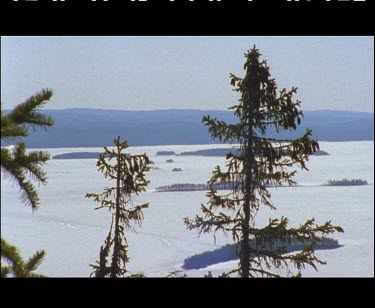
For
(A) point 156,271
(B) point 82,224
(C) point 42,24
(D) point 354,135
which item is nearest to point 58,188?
(B) point 82,224

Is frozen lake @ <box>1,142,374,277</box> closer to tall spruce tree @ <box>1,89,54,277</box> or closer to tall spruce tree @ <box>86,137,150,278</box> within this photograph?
tall spruce tree @ <box>86,137,150,278</box>

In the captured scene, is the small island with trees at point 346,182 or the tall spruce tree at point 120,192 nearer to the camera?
the tall spruce tree at point 120,192

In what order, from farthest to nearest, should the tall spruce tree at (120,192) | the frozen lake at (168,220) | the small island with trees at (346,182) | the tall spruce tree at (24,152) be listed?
1. the small island with trees at (346,182)
2. the frozen lake at (168,220)
3. the tall spruce tree at (120,192)
4. the tall spruce tree at (24,152)

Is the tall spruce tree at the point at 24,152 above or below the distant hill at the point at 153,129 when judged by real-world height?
below

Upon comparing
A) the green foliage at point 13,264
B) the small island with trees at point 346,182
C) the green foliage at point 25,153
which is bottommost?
the green foliage at point 13,264

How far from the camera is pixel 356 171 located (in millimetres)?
12734

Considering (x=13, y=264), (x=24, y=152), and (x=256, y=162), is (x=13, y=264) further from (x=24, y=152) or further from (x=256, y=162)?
(x=256, y=162)

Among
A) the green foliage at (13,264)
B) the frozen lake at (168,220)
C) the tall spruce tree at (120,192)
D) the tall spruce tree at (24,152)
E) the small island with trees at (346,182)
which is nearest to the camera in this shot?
the tall spruce tree at (24,152)

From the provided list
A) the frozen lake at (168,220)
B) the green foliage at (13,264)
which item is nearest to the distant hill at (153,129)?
the frozen lake at (168,220)

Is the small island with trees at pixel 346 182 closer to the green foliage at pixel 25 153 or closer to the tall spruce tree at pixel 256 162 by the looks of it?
the tall spruce tree at pixel 256 162

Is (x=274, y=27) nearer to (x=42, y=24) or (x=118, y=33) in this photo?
(x=118, y=33)

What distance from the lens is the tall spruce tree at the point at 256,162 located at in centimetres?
595

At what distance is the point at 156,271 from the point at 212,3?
7.42 meters

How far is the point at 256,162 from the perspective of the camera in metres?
6.01
